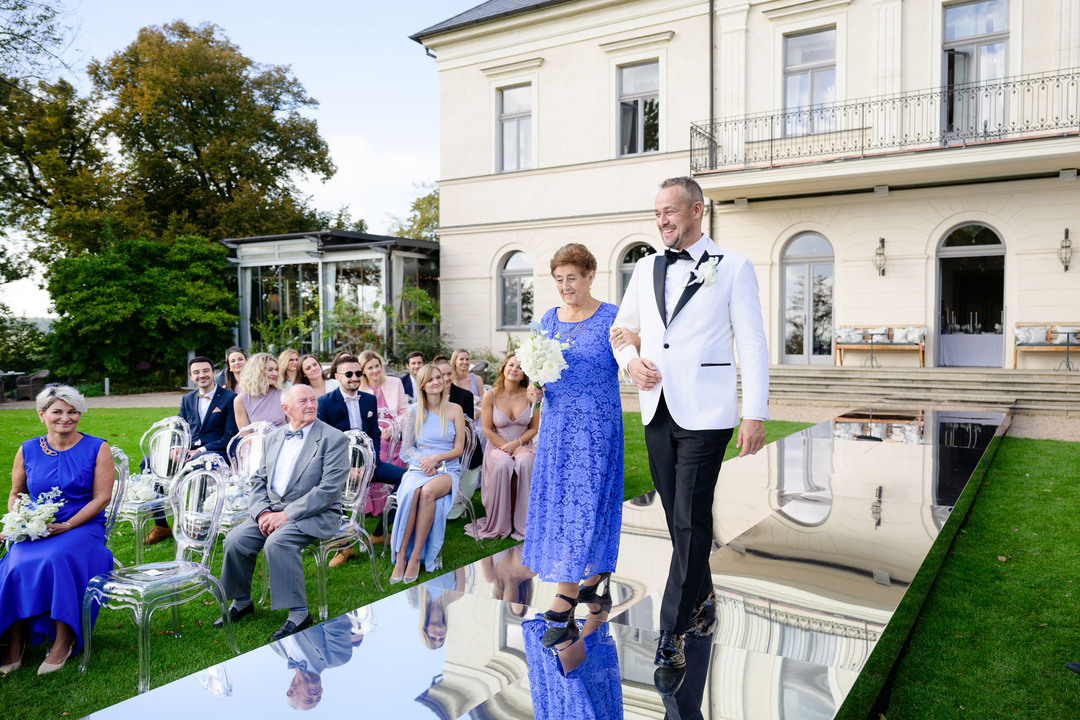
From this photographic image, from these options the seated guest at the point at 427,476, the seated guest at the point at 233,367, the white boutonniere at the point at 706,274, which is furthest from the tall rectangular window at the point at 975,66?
the white boutonniere at the point at 706,274

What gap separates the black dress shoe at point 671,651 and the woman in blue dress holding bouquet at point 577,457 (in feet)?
1.75

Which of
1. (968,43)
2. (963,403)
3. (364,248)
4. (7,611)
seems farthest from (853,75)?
(7,611)

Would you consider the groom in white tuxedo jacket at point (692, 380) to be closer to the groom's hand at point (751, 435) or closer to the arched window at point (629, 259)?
the groom's hand at point (751, 435)

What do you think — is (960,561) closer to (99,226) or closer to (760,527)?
(760,527)

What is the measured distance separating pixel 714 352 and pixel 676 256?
0.44m

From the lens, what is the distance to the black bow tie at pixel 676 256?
309cm

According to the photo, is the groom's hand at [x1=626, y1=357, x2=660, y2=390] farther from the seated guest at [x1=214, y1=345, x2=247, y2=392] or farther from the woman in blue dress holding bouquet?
the seated guest at [x1=214, y1=345, x2=247, y2=392]

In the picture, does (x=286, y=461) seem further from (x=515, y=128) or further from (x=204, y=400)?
(x=515, y=128)

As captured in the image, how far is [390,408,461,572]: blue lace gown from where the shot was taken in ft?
17.7

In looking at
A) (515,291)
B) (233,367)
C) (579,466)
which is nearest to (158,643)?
(579,466)

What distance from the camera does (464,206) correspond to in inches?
800

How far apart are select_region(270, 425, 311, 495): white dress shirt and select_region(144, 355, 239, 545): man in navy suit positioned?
2080mm

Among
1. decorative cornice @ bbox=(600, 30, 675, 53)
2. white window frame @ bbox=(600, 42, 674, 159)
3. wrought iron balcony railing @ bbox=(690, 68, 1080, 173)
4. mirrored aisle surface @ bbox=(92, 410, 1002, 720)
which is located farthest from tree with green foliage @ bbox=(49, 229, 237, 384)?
mirrored aisle surface @ bbox=(92, 410, 1002, 720)

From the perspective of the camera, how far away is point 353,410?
20.7ft
